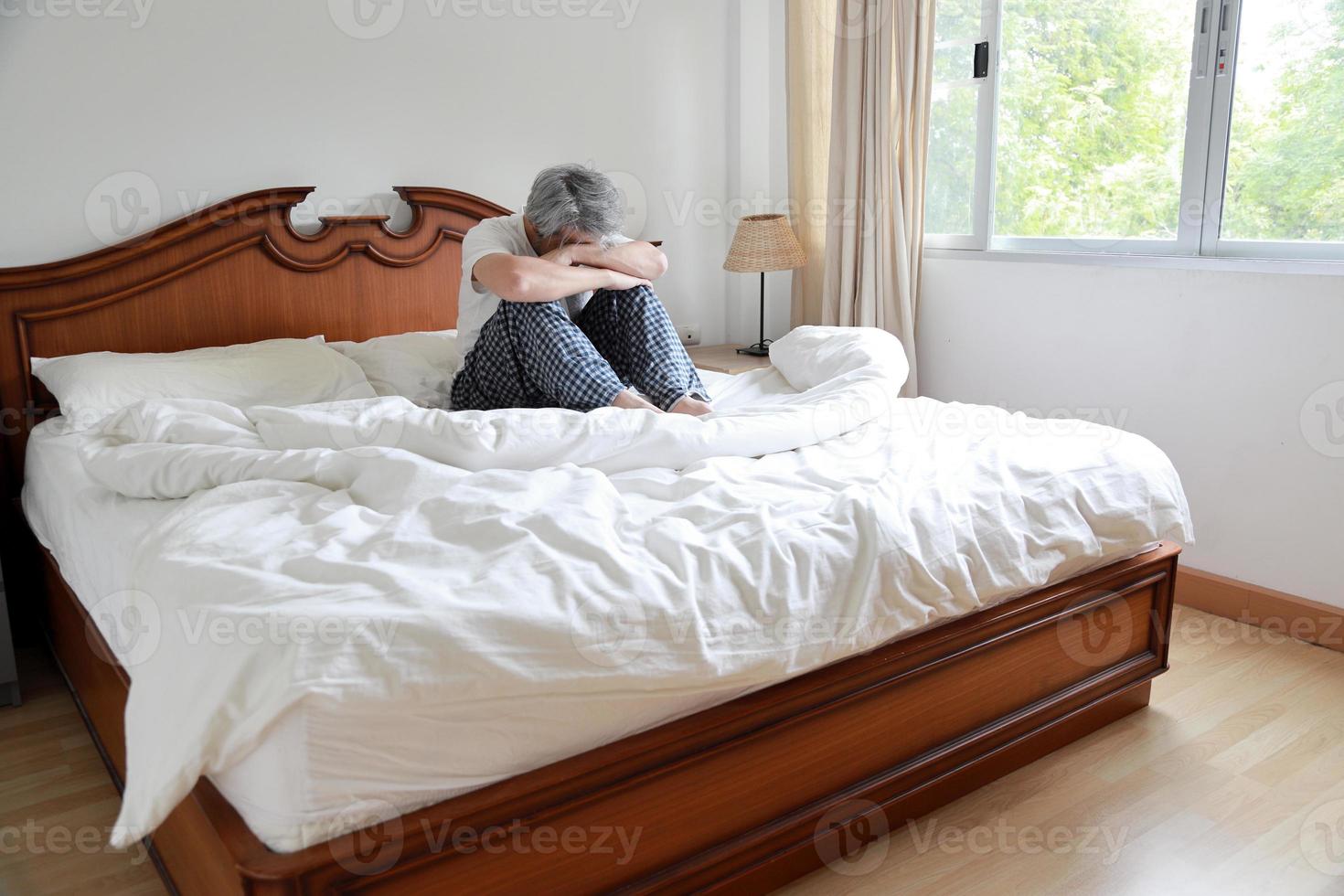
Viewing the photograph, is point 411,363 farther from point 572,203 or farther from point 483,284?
point 572,203

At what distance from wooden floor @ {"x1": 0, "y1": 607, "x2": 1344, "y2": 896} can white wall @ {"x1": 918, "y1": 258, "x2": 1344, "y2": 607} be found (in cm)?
38

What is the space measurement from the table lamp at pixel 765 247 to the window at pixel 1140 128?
45 centimetres

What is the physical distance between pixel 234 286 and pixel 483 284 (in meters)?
0.84

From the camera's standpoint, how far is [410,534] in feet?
4.26

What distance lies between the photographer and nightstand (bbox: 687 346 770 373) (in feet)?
10.5

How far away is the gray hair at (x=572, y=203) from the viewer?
2.22 m

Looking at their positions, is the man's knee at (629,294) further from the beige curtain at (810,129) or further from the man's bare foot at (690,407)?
the beige curtain at (810,129)

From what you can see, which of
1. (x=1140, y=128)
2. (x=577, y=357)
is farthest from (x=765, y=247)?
(x=577, y=357)

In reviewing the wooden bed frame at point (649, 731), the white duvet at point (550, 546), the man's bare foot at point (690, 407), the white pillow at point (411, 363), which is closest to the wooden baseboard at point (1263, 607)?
the wooden bed frame at point (649, 731)

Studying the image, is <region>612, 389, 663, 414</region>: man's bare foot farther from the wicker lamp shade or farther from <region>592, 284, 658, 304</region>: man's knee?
the wicker lamp shade

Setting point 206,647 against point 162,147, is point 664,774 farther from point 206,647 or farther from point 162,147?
point 162,147

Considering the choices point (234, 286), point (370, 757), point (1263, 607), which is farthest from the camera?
point (234, 286)

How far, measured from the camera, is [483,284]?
2250 mm

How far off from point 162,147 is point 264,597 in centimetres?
192
